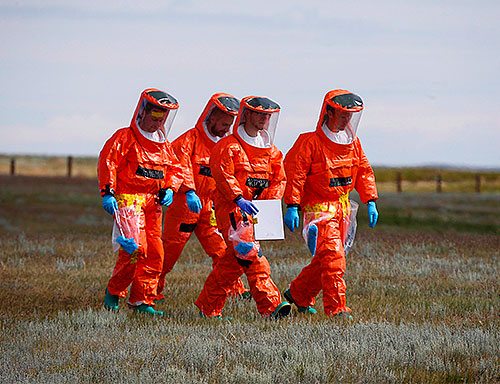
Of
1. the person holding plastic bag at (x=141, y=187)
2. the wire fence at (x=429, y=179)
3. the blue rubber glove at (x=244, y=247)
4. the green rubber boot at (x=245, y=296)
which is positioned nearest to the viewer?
the blue rubber glove at (x=244, y=247)

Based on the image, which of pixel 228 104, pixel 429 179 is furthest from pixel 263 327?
pixel 429 179

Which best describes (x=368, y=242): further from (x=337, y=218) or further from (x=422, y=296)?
(x=337, y=218)

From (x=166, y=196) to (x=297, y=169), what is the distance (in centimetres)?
145

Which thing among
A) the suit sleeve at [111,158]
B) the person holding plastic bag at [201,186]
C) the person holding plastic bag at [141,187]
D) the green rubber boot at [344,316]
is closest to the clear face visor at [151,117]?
the person holding plastic bag at [141,187]

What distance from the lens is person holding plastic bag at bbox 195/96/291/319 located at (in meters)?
10.9

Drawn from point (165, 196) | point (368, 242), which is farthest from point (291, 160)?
point (368, 242)

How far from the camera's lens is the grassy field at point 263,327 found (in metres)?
8.52

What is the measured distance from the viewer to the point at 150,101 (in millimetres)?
11711

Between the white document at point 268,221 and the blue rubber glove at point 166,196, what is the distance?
1.12m

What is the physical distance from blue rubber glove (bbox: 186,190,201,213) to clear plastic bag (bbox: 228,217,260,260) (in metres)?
0.88

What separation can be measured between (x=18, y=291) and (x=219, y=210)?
340cm

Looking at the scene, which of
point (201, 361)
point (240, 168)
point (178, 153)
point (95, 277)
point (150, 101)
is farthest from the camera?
point (95, 277)

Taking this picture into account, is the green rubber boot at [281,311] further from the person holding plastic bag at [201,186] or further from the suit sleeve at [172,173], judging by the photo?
the person holding plastic bag at [201,186]

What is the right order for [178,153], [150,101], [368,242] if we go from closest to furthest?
1. [150,101]
2. [178,153]
3. [368,242]
